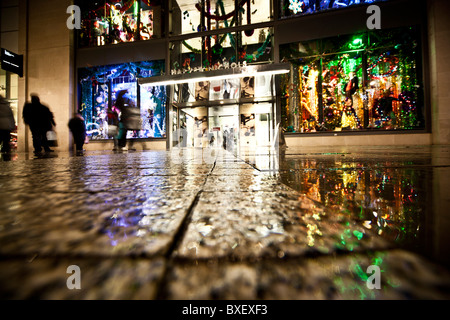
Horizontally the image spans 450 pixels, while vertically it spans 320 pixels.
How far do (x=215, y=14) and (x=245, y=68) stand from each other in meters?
3.34

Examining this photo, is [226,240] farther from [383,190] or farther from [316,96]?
[316,96]

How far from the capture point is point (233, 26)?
737 centimetres

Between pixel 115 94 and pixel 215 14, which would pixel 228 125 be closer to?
pixel 215 14

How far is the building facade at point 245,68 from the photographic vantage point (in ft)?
19.4

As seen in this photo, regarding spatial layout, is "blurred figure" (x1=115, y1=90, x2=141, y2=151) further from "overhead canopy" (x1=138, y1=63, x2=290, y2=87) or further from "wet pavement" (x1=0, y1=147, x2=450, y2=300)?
"wet pavement" (x1=0, y1=147, x2=450, y2=300)

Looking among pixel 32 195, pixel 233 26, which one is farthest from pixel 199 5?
pixel 32 195

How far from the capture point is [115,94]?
8.12m

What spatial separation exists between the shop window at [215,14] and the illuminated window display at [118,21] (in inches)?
29.8

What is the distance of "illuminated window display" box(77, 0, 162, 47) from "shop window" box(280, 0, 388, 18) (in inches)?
176

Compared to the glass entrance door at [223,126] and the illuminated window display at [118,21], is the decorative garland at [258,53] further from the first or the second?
the illuminated window display at [118,21]

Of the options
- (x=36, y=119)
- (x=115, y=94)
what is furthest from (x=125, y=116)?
(x=115, y=94)

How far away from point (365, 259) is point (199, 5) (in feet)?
31.3

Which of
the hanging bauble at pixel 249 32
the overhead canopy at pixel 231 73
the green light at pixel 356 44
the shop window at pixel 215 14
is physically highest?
the shop window at pixel 215 14

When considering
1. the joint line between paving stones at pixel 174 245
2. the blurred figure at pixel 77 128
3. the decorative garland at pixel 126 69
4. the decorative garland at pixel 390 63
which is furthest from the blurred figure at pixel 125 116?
the decorative garland at pixel 390 63
